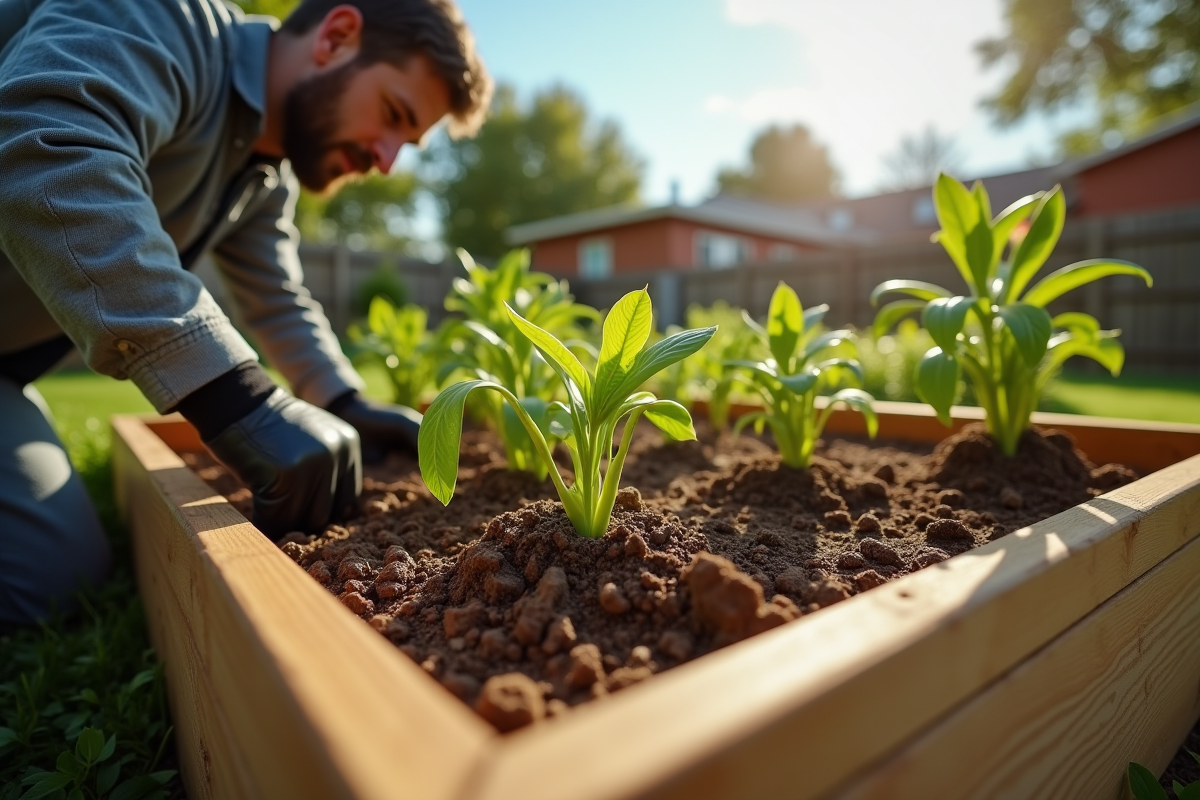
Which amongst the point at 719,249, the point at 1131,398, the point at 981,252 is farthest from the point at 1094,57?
the point at 981,252

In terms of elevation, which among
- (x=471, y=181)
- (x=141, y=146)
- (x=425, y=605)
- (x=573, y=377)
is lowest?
(x=425, y=605)

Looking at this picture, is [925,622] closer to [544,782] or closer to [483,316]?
[544,782]

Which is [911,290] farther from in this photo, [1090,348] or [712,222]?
[712,222]

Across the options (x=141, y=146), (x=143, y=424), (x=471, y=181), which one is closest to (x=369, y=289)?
(x=143, y=424)

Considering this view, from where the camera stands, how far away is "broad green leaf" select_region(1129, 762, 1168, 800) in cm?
98

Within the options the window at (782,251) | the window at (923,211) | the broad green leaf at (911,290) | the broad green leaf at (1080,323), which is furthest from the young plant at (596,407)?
the window at (923,211)

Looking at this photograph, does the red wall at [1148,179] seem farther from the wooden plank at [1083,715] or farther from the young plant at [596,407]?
the young plant at [596,407]

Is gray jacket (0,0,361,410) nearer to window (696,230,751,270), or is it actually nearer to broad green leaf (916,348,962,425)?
broad green leaf (916,348,962,425)

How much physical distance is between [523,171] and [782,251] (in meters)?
17.0

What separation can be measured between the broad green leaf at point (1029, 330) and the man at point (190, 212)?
141 cm

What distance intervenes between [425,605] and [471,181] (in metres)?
34.3

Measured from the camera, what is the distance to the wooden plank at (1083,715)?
2.21 ft

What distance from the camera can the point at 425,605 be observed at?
1016 mm

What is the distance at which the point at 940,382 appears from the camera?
146cm
